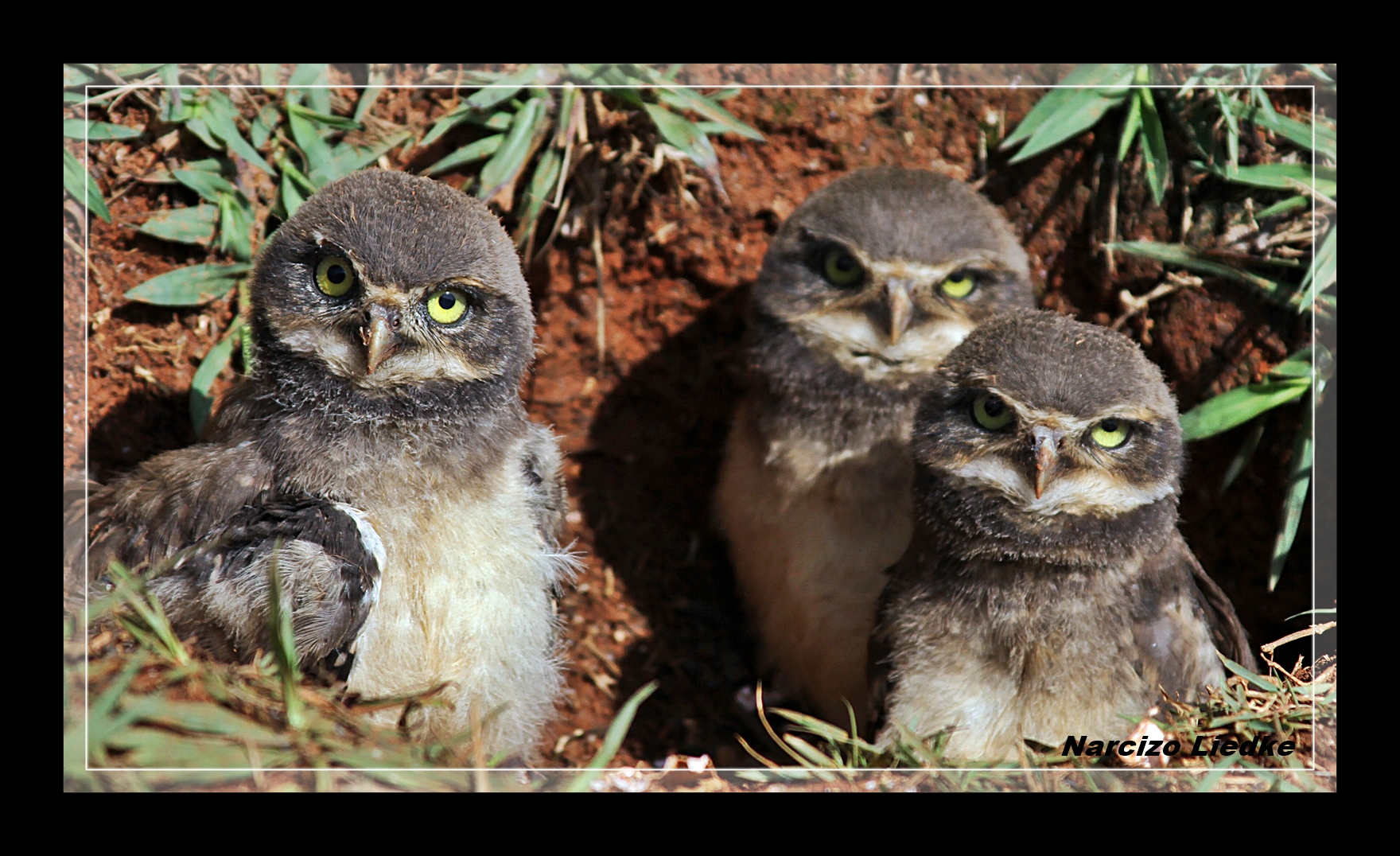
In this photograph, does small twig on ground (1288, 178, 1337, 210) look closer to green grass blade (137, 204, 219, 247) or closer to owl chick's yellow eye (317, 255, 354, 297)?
owl chick's yellow eye (317, 255, 354, 297)

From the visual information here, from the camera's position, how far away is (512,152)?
13.0 ft

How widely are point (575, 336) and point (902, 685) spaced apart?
2165mm

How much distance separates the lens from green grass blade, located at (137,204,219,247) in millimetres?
3730

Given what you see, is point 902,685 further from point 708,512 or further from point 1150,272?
point 1150,272

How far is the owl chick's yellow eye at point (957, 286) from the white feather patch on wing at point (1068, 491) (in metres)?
1.03

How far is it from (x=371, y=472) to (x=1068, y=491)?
1.98 m

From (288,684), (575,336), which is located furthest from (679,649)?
(288,684)

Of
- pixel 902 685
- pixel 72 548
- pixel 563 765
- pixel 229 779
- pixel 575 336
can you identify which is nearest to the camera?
pixel 229 779

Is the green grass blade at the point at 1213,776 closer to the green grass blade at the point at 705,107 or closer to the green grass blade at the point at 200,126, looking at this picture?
the green grass blade at the point at 705,107

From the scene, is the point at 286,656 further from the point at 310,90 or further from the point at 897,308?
the point at 897,308

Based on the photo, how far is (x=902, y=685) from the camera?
11.1 ft

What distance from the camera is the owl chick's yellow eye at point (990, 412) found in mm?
3170

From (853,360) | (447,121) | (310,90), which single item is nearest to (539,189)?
(447,121)

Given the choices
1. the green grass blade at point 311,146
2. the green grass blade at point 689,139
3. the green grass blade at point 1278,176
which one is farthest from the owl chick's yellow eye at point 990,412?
the green grass blade at point 311,146
